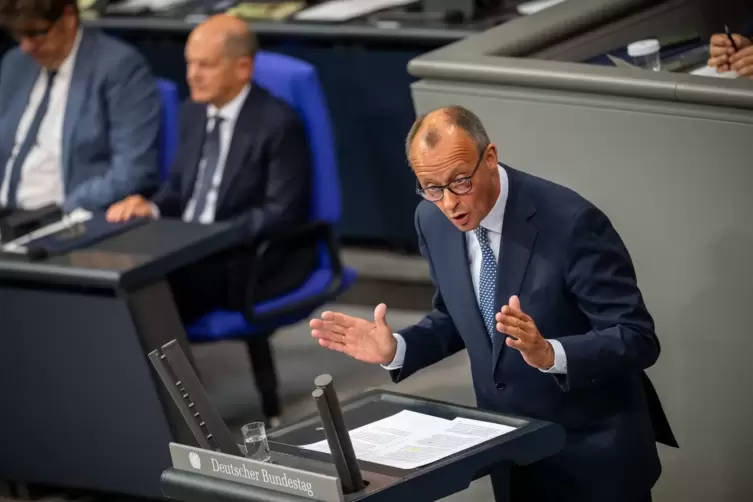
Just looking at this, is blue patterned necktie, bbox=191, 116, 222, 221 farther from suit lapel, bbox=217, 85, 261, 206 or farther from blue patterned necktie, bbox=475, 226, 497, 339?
blue patterned necktie, bbox=475, 226, 497, 339

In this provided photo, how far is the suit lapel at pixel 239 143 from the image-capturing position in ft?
15.5

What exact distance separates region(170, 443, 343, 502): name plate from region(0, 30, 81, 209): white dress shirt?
2.56 m

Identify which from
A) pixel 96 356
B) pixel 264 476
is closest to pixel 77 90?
pixel 96 356

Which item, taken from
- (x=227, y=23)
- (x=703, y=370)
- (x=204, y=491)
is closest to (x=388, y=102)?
(x=227, y=23)

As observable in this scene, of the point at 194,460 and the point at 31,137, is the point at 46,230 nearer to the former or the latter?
the point at 31,137

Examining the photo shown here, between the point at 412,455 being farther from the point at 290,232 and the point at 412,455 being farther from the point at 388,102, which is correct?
the point at 388,102

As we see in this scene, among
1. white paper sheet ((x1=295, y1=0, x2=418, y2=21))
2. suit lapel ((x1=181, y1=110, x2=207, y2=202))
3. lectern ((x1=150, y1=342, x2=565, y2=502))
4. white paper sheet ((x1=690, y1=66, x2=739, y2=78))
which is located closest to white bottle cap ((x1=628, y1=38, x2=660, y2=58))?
white paper sheet ((x1=690, y1=66, x2=739, y2=78))

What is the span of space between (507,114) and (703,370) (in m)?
0.78

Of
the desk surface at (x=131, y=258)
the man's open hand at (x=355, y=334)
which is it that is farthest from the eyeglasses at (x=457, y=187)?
the desk surface at (x=131, y=258)

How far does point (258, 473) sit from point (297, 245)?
2.23 metres

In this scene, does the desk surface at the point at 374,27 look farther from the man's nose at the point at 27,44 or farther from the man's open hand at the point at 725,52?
the man's open hand at the point at 725,52

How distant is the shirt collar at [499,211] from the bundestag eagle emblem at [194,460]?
0.74m

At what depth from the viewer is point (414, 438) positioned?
275 centimetres

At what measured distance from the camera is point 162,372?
2596 millimetres
